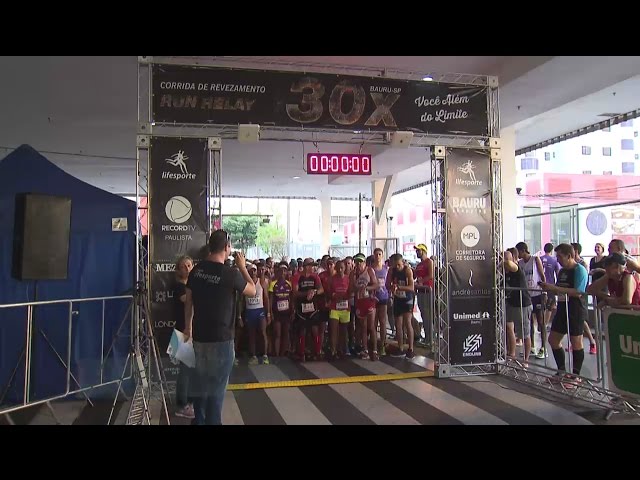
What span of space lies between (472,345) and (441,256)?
1336 mm

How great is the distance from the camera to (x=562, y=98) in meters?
8.38

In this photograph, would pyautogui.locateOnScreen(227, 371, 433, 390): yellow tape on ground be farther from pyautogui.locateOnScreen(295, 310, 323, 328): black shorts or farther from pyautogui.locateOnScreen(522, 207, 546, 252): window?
pyautogui.locateOnScreen(522, 207, 546, 252): window

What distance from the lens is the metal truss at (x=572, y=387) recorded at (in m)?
5.07

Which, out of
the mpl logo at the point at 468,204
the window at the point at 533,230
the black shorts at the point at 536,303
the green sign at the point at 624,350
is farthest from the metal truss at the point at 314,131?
the window at the point at 533,230

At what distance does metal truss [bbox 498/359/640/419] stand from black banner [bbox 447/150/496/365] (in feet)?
1.19

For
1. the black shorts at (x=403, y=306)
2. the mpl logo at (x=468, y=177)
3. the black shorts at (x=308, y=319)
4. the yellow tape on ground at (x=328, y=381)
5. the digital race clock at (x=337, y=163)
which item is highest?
the digital race clock at (x=337, y=163)

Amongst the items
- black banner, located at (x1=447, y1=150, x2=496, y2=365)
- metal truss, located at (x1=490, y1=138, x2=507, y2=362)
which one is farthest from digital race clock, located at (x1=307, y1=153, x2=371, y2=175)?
metal truss, located at (x1=490, y1=138, x2=507, y2=362)

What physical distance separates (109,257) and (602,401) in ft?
19.6

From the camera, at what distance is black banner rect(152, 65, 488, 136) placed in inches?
247

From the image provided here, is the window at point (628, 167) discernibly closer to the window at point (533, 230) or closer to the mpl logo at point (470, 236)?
the window at point (533, 230)

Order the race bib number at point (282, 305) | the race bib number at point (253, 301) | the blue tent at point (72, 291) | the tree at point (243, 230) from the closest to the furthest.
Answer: the blue tent at point (72, 291) < the race bib number at point (253, 301) < the race bib number at point (282, 305) < the tree at point (243, 230)

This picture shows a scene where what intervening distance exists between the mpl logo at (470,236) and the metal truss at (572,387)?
1766mm

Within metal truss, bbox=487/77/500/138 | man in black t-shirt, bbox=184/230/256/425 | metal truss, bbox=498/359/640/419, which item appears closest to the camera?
man in black t-shirt, bbox=184/230/256/425
